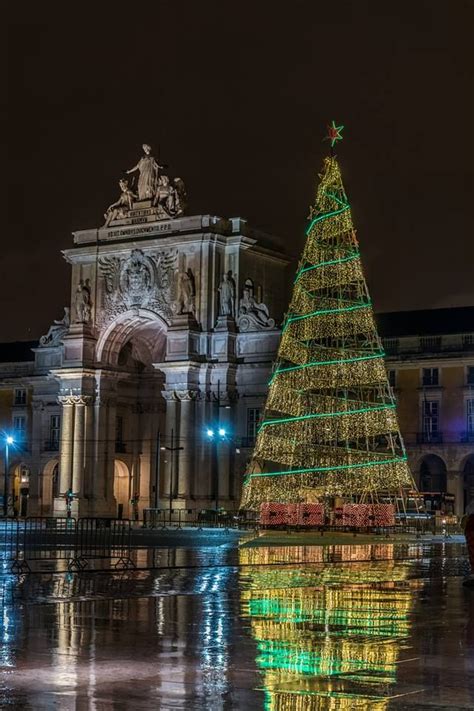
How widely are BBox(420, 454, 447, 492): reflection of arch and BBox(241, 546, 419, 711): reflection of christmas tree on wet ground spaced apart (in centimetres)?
5032

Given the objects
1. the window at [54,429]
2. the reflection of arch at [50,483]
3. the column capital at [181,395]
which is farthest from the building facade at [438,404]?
the reflection of arch at [50,483]

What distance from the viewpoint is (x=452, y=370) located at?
81.6 m

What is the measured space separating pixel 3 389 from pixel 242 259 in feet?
82.7

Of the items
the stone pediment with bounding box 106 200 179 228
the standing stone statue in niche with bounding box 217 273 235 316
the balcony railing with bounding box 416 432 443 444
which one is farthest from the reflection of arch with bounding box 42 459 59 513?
the balcony railing with bounding box 416 432 443 444

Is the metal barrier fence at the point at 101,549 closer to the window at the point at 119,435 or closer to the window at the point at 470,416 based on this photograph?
the window at the point at 470,416

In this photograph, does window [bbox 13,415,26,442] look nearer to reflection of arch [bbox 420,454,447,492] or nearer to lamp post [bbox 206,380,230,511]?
lamp post [bbox 206,380,230,511]

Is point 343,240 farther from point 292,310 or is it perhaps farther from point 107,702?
point 107,702

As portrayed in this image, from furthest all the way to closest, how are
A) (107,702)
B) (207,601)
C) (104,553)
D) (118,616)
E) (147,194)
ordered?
(147,194) < (104,553) < (207,601) < (118,616) < (107,702)

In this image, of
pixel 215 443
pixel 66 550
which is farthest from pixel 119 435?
pixel 66 550

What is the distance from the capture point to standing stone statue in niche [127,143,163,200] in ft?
291

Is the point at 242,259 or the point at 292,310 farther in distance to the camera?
the point at 242,259

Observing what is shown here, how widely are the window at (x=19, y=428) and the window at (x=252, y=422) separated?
21.4 meters

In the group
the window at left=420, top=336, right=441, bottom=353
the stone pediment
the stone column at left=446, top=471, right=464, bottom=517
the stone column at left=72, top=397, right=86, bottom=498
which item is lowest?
the stone column at left=446, top=471, right=464, bottom=517

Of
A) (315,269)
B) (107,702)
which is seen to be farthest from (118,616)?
(315,269)
